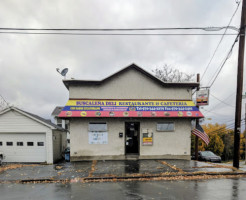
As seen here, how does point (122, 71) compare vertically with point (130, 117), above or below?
above

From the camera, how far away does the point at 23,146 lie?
1295 centimetres

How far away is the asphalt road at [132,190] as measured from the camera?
6.03 m

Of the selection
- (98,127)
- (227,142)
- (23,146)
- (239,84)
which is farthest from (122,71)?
(227,142)

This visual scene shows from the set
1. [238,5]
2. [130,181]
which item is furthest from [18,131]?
[238,5]

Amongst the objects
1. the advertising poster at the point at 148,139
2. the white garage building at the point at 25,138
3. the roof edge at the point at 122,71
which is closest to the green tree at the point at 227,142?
the roof edge at the point at 122,71

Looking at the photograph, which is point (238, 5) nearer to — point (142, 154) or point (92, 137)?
point (142, 154)

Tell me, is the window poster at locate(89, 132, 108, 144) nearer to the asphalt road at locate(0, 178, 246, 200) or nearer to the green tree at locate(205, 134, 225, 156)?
the asphalt road at locate(0, 178, 246, 200)

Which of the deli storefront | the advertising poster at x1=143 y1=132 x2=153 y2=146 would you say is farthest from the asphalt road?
the advertising poster at x1=143 y1=132 x2=153 y2=146

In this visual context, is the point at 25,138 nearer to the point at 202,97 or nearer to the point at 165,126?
the point at 165,126

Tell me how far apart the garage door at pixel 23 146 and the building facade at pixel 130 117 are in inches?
100

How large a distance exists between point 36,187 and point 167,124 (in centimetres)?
902

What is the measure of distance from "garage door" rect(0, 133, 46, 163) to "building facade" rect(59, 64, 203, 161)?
254 cm

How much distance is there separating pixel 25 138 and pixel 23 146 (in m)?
0.59

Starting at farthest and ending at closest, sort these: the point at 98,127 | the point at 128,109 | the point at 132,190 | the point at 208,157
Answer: the point at 208,157
the point at 98,127
the point at 128,109
the point at 132,190
